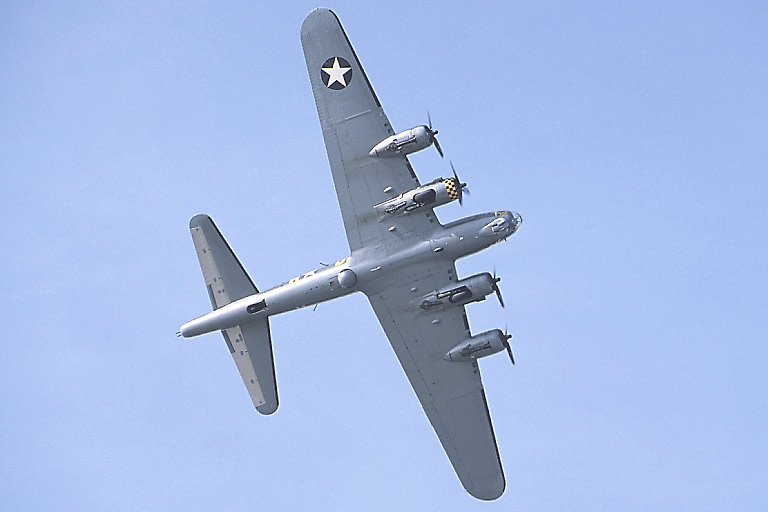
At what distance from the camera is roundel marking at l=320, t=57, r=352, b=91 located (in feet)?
186

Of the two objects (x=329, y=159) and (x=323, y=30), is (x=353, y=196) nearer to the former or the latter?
(x=329, y=159)

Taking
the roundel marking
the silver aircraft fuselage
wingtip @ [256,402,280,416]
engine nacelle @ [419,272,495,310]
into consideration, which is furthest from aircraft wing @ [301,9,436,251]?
wingtip @ [256,402,280,416]

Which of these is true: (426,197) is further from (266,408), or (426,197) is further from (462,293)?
(266,408)

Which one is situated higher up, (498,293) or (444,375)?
(498,293)

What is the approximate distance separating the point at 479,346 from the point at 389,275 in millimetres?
6101

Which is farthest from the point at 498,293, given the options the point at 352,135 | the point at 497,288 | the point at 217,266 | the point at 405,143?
the point at 217,266

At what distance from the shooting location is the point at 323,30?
187 feet

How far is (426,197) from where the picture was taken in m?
55.3

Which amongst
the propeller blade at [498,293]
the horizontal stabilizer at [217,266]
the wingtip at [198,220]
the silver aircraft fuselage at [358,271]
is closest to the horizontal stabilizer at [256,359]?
the silver aircraft fuselage at [358,271]

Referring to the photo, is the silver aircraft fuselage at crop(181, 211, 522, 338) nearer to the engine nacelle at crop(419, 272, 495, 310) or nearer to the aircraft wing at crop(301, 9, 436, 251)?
the aircraft wing at crop(301, 9, 436, 251)

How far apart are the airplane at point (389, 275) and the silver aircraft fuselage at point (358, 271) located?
0.06 metres

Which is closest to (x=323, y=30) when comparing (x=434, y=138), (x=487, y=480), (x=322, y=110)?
(x=322, y=110)

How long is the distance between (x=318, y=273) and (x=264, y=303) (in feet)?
11.1

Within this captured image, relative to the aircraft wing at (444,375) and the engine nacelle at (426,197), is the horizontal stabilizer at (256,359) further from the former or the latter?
the engine nacelle at (426,197)
